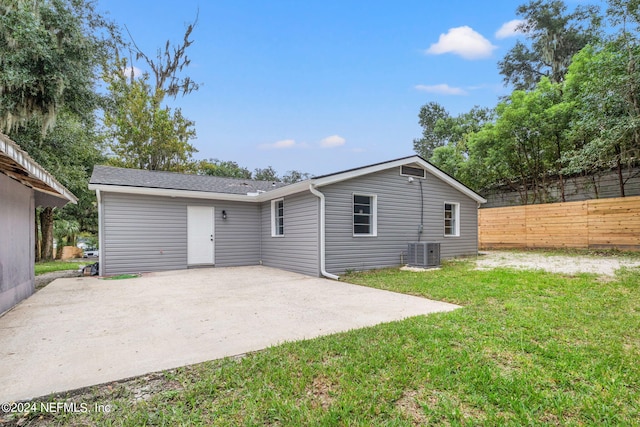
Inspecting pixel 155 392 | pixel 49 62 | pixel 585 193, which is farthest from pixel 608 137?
pixel 49 62

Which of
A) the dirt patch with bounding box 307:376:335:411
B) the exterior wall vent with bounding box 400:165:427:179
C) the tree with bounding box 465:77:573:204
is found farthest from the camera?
the tree with bounding box 465:77:573:204

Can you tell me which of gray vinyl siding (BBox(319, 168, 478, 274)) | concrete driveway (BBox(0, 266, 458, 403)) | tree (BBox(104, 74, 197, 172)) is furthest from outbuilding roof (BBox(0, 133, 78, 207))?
tree (BBox(104, 74, 197, 172))

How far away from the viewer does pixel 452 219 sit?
10.5 m

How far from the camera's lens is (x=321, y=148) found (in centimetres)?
2677

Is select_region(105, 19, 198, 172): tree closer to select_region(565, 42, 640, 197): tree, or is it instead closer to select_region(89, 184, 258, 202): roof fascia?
select_region(89, 184, 258, 202): roof fascia

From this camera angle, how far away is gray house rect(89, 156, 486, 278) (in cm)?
778

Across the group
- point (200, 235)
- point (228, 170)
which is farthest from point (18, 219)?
point (228, 170)

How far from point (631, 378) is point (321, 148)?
83.8 feet

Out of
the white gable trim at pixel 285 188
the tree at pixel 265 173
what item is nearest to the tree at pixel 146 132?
the white gable trim at pixel 285 188

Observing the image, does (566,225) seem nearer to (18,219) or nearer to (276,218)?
(276,218)

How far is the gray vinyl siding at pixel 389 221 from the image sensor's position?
7.72 m

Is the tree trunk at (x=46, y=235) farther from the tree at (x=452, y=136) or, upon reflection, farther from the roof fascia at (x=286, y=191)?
the tree at (x=452, y=136)

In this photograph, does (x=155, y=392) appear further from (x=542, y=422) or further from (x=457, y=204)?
(x=457, y=204)

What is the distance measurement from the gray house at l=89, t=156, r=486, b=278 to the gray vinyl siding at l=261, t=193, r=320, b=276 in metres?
0.03
